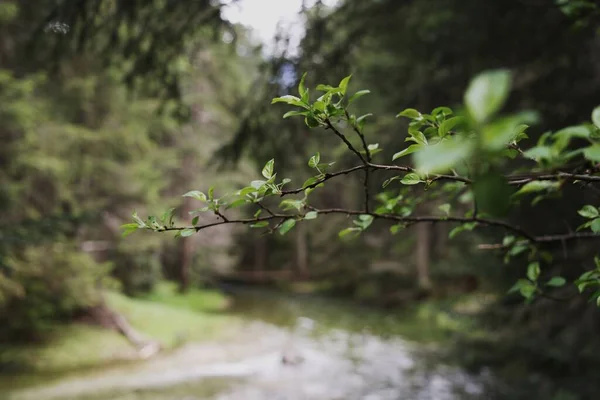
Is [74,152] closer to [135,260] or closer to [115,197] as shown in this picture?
[115,197]

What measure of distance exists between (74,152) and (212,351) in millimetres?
4669

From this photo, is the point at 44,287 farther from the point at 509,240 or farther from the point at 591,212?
the point at 591,212

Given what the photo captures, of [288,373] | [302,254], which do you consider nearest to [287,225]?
[288,373]

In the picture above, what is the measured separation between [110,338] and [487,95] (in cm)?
842

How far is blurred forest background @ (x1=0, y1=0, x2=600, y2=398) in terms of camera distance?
3455 millimetres

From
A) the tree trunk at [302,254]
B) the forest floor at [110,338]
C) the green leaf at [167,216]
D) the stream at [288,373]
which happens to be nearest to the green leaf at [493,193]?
the green leaf at [167,216]

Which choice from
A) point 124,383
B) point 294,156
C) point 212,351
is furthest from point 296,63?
point 212,351

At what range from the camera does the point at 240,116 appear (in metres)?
→ 3.86

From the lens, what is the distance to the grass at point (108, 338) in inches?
253

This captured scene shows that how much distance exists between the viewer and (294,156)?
4.09 m

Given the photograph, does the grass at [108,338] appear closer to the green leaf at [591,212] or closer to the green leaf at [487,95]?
the green leaf at [591,212]

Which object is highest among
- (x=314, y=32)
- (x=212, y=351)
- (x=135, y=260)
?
(x=314, y=32)

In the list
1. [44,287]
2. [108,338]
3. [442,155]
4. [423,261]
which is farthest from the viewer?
[423,261]

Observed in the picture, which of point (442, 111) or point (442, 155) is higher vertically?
point (442, 111)
